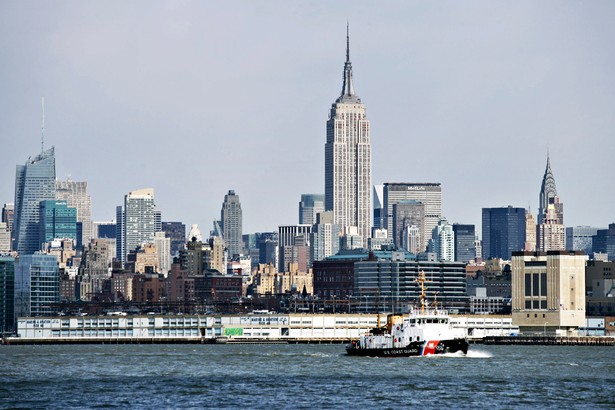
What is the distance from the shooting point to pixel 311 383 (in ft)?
447

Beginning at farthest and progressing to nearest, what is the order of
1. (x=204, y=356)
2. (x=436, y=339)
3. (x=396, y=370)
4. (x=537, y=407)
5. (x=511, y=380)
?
(x=204, y=356), (x=436, y=339), (x=396, y=370), (x=511, y=380), (x=537, y=407)

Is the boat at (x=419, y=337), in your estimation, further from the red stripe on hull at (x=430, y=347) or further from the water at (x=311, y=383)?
the water at (x=311, y=383)

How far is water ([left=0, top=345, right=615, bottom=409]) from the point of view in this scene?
119 metres

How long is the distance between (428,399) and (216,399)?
1451 centimetres

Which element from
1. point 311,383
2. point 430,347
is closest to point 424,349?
point 430,347

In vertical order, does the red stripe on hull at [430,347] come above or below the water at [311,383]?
above

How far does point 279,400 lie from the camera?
394 ft

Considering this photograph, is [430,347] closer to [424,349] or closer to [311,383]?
[424,349]

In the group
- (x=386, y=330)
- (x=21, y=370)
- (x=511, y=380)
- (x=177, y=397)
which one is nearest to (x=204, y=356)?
(x=386, y=330)

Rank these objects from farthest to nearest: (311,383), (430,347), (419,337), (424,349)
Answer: (424,349) < (430,347) < (419,337) < (311,383)

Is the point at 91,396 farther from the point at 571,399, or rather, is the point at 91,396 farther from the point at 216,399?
the point at 571,399

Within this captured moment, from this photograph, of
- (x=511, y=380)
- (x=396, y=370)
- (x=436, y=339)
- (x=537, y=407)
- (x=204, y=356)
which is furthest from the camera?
(x=204, y=356)

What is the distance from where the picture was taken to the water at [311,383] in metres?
119

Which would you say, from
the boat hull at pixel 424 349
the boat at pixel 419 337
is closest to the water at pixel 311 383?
the boat hull at pixel 424 349
